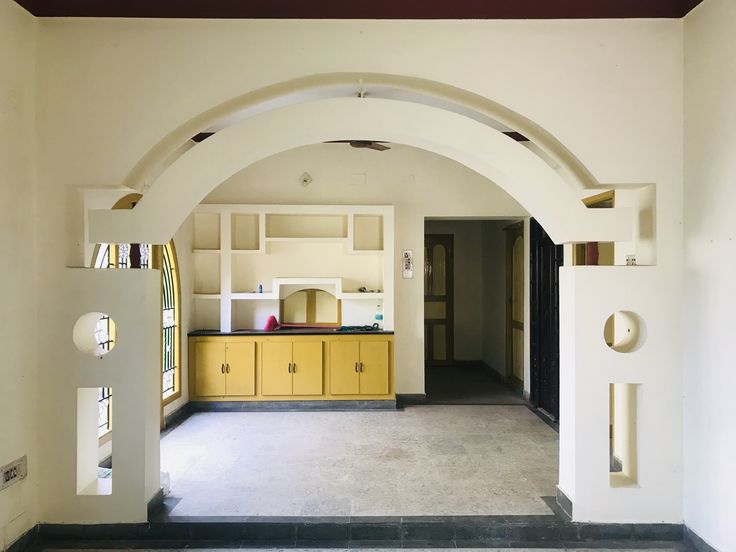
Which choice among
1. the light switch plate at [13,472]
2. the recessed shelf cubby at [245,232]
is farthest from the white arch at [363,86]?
the recessed shelf cubby at [245,232]

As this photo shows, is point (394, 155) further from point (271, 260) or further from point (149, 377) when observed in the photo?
point (149, 377)

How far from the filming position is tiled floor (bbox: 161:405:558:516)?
10.5ft

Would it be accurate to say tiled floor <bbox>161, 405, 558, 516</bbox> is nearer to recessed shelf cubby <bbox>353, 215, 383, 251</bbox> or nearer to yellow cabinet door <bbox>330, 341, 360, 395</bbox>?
yellow cabinet door <bbox>330, 341, 360, 395</bbox>

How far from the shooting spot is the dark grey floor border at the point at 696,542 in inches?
104

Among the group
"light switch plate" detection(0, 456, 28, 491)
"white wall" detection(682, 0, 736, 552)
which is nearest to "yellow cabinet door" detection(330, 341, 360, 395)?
"light switch plate" detection(0, 456, 28, 491)

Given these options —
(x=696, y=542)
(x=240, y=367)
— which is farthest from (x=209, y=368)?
(x=696, y=542)

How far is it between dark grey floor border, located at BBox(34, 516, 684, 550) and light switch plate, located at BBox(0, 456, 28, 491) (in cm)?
41

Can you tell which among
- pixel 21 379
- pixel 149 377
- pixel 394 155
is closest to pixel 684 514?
pixel 149 377

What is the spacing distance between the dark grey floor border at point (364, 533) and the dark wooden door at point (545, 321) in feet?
7.58

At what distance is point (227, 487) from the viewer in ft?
11.4

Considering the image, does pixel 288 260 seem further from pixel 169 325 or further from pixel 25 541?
pixel 25 541

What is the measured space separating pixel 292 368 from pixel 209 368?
107 centimetres

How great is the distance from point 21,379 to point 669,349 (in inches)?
165

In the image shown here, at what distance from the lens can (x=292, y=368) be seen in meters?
5.63
